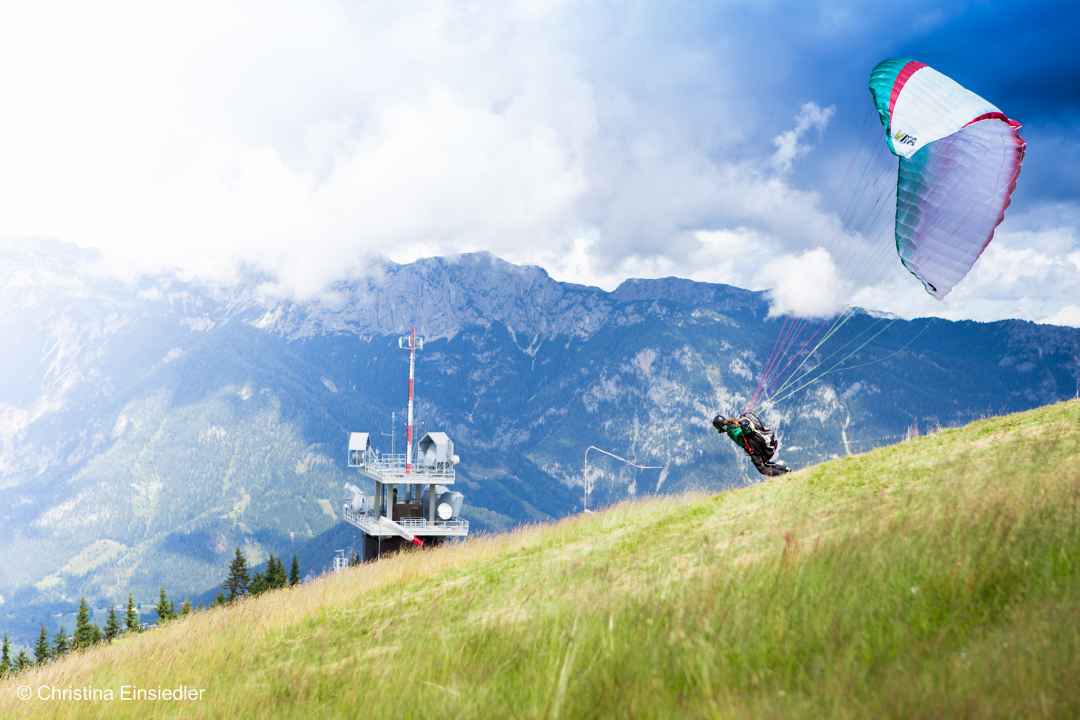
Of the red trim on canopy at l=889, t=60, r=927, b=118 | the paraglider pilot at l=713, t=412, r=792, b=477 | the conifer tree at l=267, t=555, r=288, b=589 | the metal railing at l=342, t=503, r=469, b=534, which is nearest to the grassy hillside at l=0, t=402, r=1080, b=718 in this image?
the red trim on canopy at l=889, t=60, r=927, b=118

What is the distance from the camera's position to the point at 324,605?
44.0ft

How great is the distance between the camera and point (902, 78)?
53.0ft

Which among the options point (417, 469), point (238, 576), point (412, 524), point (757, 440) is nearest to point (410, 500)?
point (412, 524)

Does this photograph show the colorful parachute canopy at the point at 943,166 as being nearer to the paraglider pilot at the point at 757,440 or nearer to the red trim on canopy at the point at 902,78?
the red trim on canopy at the point at 902,78

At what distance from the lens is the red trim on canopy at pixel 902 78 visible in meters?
15.7

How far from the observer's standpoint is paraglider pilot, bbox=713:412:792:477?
2127 centimetres

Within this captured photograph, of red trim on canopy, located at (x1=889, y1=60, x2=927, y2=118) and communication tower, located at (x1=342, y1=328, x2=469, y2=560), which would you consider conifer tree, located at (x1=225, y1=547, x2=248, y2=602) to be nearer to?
communication tower, located at (x1=342, y1=328, x2=469, y2=560)

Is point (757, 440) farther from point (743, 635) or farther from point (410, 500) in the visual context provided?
point (410, 500)

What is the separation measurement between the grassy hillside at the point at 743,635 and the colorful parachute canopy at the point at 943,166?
5.94 metres

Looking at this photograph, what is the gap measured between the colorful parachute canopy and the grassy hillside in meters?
5.94

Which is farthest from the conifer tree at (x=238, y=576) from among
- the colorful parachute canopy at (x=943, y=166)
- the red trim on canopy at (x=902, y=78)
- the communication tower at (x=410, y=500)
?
the red trim on canopy at (x=902, y=78)

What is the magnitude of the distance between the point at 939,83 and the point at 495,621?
1445cm

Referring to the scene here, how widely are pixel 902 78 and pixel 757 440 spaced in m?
9.99

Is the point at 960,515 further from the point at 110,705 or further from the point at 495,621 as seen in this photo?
the point at 110,705
